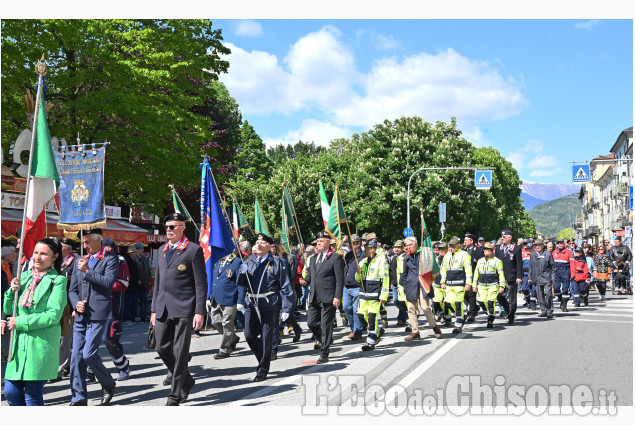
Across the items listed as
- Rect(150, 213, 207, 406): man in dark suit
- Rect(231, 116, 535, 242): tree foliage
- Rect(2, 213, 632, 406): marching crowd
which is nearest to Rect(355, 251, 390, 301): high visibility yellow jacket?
Rect(2, 213, 632, 406): marching crowd

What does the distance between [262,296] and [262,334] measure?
491 millimetres

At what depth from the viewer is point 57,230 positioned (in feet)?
53.5

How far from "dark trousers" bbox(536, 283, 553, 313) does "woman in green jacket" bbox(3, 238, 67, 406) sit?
41.8 ft

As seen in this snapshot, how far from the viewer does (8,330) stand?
5539 millimetres

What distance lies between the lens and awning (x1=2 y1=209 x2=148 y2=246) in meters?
15.0

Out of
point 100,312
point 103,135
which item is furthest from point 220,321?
point 103,135

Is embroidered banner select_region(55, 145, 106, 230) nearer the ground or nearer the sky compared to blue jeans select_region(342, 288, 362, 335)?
nearer the sky

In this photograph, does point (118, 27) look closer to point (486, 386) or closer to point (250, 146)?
point (486, 386)

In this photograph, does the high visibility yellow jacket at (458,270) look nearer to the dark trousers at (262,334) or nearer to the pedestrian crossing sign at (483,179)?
the dark trousers at (262,334)

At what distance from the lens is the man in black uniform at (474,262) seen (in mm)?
14141

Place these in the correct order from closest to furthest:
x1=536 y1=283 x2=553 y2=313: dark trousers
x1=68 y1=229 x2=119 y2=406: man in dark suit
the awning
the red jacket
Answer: x1=68 y1=229 x2=119 y2=406: man in dark suit
the awning
x1=536 y1=283 x2=553 y2=313: dark trousers
the red jacket

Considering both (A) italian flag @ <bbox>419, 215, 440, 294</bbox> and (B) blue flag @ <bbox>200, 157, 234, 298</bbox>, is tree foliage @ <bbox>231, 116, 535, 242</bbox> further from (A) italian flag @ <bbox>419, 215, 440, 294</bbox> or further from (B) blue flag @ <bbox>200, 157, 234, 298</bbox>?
(B) blue flag @ <bbox>200, 157, 234, 298</bbox>

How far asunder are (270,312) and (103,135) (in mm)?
13106
